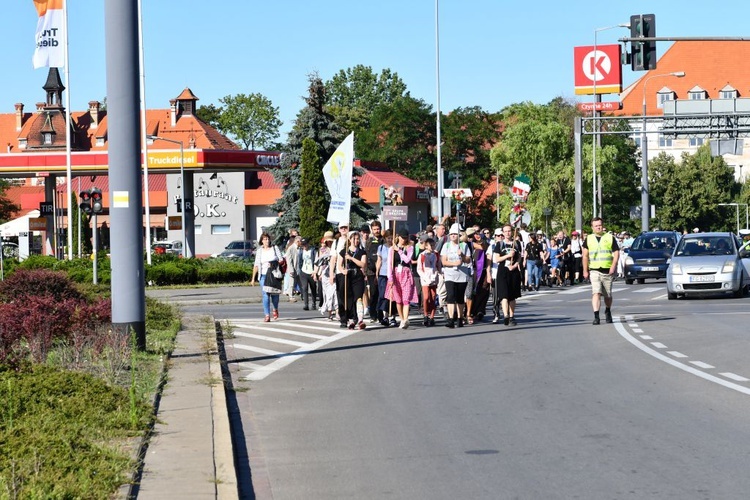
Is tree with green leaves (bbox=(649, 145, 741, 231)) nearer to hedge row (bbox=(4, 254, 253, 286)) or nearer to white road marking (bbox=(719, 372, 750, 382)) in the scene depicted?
hedge row (bbox=(4, 254, 253, 286))

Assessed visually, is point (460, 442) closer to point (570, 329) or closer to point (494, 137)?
point (570, 329)

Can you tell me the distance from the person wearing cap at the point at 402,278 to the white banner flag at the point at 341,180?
107cm

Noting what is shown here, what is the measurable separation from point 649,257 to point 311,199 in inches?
568

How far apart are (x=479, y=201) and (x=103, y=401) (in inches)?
3597

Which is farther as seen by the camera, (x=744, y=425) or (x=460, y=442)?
(x=744, y=425)

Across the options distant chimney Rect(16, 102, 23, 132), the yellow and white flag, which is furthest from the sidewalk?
distant chimney Rect(16, 102, 23, 132)

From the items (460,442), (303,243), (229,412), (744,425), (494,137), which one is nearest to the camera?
(460,442)

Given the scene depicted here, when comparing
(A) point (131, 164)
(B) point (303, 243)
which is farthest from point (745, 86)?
(A) point (131, 164)

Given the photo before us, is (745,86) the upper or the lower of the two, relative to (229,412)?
upper

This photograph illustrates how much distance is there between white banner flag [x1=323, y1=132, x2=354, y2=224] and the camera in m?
22.4

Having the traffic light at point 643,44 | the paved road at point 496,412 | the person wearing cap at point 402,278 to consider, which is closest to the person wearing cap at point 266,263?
the person wearing cap at point 402,278

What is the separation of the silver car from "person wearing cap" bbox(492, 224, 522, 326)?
9169 mm

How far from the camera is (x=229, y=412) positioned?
37.3 feet

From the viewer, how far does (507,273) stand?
72.2ft
